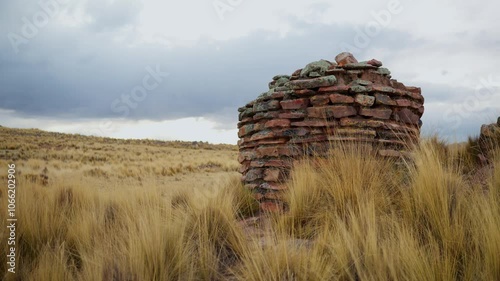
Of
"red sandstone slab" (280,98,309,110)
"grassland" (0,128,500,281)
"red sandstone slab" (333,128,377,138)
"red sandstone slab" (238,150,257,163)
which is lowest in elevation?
"grassland" (0,128,500,281)

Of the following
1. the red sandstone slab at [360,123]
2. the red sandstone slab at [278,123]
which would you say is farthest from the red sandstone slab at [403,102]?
the red sandstone slab at [278,123]

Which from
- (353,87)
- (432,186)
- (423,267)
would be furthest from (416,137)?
(423,267)

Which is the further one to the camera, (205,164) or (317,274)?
(205,164)

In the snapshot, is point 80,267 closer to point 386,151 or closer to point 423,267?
point 423,267

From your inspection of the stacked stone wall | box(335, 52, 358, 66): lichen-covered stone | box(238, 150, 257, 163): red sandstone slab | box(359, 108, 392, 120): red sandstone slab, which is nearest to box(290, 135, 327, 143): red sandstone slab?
the stacked stone wall

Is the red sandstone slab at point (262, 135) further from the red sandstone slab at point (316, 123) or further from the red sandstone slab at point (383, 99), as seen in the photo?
the red sandstone slab at point (383, 99)

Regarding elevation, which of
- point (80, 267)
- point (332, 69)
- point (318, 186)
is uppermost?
point (332, 69)

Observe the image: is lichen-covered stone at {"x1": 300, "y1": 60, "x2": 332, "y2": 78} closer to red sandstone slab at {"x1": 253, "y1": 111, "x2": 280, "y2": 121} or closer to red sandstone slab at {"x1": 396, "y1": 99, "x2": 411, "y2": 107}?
red sandstone slab at {"x1": 253, "y1": 111, "x2": 280, "y2": 121}

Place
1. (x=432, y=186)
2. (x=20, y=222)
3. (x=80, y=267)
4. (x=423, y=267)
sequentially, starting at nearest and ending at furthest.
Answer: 1. (x=423, y=267)
2. (x=432, y=186)
3. (x=80, y=267)
4. (x=20, y=222)

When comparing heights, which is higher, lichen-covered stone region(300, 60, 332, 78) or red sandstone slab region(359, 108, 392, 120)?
lichen-covered stone region(300, 60, 332, 78)

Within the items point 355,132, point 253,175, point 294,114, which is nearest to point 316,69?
point 294,114

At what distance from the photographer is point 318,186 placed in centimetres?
459

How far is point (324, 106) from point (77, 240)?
12.1 ft

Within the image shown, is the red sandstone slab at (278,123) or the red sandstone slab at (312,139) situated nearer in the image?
the red sandstone slab at (312,139)
